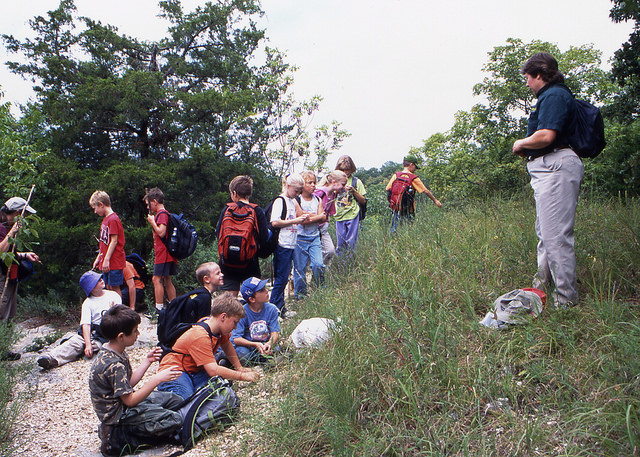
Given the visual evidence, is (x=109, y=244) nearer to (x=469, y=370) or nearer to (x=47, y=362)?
(x=47, y=362)

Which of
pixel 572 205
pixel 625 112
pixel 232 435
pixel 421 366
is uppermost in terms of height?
pixel 625 112

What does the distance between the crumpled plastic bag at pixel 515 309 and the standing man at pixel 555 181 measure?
0.20 metres

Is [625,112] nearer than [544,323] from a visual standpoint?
No

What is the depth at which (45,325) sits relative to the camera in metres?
8.39

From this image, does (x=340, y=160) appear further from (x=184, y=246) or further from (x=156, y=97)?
(x=156, y=97)

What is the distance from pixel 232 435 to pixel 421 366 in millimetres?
1312

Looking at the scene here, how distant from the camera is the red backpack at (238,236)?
560cm

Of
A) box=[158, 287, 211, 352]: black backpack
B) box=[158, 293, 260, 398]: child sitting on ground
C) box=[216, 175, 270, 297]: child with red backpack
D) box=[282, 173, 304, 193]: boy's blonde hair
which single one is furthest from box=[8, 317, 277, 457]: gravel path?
box=[282, 173, 304, 193]: boy's blonde hair

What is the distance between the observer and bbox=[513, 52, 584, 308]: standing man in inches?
143

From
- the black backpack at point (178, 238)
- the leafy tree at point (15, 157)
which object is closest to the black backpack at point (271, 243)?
the black backpack at point (178, 238)

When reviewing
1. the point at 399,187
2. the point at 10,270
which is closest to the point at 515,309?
the point at 399,187

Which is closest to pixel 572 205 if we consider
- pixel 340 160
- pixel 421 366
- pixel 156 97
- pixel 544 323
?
pixel 544 323

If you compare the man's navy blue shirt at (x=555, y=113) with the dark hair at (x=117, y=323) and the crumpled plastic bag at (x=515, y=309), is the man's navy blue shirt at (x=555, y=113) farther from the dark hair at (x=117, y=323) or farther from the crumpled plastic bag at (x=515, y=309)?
the dark hair at (x=117, y=323)

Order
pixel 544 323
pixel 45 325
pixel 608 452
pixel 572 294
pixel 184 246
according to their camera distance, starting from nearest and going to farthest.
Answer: pixel 608 452, pixel 544 323, pixel 572 294, pixel 184 246, pixel 45 325
